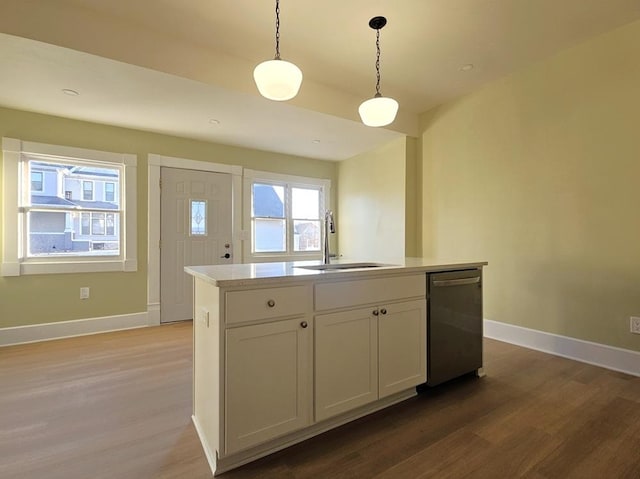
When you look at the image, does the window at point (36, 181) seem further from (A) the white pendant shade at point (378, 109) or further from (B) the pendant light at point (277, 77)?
(A) the white pendant shade at point (378, 109)

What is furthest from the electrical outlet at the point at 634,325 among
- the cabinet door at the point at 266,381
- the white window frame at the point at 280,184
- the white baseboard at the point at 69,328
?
the white baseboard at the point at 69,328

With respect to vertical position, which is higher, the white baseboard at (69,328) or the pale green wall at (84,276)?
the pale green wall at (84,276)

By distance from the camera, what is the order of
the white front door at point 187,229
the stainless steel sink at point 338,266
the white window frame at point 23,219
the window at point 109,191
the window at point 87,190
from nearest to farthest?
the stainless steel sink at point 338,266 → the white window frame at point 23,219 → the window at point 87,190 → the window at point 109,191 → the white front door at point 187,229

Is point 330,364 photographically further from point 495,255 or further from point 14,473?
point 495,255

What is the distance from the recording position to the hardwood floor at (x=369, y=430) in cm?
154

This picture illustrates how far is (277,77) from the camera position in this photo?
1.88 meters

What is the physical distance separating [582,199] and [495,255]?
0.96 metres

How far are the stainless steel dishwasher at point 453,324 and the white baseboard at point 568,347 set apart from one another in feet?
3.56

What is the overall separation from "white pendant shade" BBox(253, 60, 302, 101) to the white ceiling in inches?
34.0

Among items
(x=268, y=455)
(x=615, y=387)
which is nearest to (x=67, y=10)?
(x=268, y=455)

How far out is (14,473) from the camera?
59.3 inches

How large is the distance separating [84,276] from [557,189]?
507cm

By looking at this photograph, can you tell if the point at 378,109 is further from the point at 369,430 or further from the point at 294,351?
the point at 369,430

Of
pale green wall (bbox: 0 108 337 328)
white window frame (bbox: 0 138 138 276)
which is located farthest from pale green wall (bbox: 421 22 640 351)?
white window frame (bbox: 0 138 138 276)
